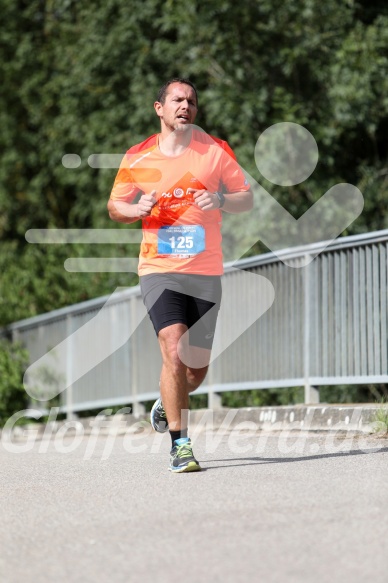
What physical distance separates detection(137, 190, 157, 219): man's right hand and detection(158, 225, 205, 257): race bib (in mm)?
162

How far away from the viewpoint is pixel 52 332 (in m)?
14.6

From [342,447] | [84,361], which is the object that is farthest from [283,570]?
[84,361]

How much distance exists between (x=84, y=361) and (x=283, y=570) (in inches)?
379

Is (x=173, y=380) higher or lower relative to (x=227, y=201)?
lower

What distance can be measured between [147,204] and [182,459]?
1372 millimetres

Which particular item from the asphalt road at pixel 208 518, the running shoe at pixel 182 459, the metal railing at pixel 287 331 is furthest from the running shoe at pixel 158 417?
the metal railing at pixel 287 331

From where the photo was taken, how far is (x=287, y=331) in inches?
398

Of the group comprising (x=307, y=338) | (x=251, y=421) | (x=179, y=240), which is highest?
(x=179, y=240)

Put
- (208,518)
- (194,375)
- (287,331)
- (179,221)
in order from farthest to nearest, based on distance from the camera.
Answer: (287,331) → (194,375) → (179,221) → (208,518)

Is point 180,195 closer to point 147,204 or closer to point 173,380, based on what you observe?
point 147,204

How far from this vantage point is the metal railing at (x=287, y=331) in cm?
Answer: 908

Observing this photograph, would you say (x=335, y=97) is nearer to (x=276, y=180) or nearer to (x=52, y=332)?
(x=276, y=180)

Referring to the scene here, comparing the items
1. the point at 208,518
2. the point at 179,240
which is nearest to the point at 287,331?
the point at 179,240

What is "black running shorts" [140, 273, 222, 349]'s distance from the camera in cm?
707
